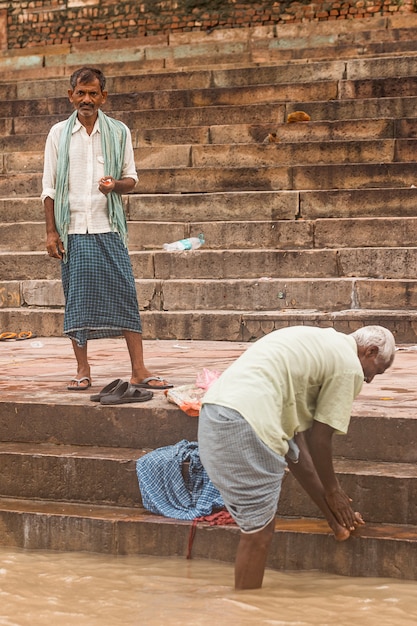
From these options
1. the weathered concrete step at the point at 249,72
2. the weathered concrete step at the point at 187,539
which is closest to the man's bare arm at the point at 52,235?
the weathered concrete step at the point at 187,539

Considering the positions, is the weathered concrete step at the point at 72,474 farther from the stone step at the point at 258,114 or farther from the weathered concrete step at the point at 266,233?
the stone step at the point at 258,114

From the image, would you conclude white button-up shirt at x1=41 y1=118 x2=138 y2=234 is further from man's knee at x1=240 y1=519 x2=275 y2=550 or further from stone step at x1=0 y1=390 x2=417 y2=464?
man's knee at x1=240 y1=519 x2=275 y2=550

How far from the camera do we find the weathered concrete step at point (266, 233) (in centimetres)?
879

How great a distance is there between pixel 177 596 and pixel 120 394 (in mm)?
1470

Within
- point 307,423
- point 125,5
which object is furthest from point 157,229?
point 125,5

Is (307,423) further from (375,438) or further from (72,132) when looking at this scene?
(72,132)

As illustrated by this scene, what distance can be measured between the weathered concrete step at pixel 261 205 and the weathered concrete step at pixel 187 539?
4.96m

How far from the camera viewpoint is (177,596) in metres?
4.09

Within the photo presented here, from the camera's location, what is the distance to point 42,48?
16531mm

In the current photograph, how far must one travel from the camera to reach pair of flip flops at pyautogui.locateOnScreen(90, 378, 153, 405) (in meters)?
5.27

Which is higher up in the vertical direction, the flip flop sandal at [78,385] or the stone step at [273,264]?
the stone step at [273,264]

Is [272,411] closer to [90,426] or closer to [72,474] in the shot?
[72,474]

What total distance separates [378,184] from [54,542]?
5.73 meters

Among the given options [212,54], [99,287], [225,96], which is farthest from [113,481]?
[212,54]
